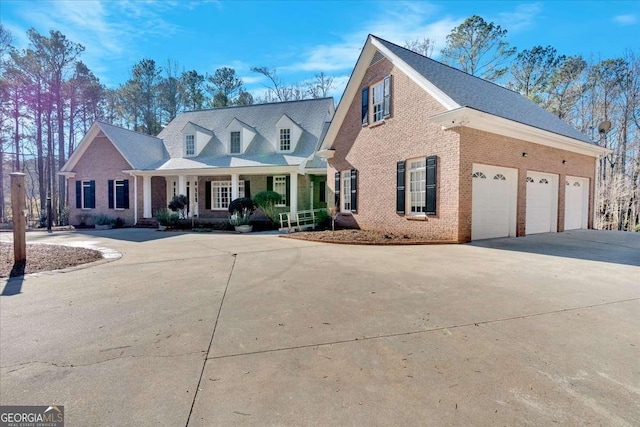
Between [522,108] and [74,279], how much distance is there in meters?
16.6

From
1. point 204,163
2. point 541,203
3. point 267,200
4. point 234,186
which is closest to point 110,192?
point 204,163

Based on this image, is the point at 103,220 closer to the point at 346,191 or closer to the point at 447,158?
the point at 346,191

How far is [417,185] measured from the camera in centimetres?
1048

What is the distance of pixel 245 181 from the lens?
1758 centimetres

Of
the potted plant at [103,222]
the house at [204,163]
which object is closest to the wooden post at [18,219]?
the house at [204,163]

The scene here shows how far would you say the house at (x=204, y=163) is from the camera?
17.3m

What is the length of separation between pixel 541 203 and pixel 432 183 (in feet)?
17.5

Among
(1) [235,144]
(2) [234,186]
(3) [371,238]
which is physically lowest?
(3) [371,238]

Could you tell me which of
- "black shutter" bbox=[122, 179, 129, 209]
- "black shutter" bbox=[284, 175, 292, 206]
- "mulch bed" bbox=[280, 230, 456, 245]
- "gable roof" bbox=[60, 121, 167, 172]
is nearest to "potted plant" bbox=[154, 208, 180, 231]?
"gable roof" bbox=[60, 121, 167, 172]

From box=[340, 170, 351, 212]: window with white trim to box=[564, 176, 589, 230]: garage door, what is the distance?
907 cm

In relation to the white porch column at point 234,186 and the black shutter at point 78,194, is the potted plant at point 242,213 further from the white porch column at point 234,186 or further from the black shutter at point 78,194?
the black shutter at point 78,194

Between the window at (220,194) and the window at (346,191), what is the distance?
25.5 ft

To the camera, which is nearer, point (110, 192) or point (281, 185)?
point (281, 185)

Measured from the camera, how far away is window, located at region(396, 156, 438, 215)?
9.57 metres
